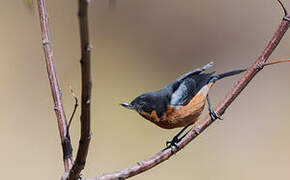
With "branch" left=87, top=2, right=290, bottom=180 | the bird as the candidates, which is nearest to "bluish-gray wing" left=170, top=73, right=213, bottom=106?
the bird

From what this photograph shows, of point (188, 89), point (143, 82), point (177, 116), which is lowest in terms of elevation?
point (177, 116)

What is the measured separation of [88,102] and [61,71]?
3395 millimetres

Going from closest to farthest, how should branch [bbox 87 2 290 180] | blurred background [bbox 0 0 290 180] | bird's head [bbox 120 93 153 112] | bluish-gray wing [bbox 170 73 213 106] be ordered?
branch [bbox 87 2 290 180] < bird's head [bbox 120 93 153 112] < bluish-gray wing [bbox 170 73 213 106] < blurred background [bbox 0 0 290 180]

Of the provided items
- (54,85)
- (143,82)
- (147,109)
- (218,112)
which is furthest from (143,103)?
(143,82)

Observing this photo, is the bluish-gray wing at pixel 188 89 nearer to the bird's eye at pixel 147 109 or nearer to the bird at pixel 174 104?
the bird at pixel 174 104

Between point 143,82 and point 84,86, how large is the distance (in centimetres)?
366

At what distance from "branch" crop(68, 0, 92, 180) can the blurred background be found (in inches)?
113

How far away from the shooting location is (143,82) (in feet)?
14.9

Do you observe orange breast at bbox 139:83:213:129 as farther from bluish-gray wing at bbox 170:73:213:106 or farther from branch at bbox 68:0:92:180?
branch at bbox 68:0:92:180

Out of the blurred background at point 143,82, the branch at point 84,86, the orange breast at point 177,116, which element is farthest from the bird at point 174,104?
the blurred background at point 143,82

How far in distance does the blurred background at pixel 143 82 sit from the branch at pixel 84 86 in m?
2.87

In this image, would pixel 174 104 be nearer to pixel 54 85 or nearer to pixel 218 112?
pixel 218 112

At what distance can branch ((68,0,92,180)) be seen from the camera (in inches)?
30.1

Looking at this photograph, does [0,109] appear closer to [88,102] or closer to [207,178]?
[207,178]
